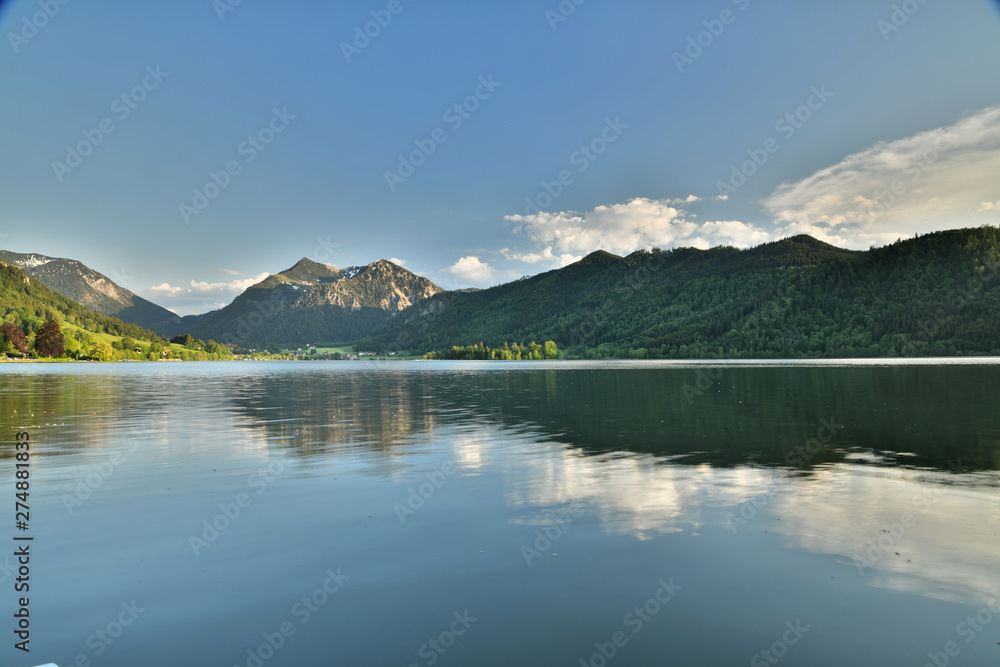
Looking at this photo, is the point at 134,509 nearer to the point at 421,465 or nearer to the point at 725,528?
the point at 421,465

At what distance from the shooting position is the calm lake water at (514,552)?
845 cm

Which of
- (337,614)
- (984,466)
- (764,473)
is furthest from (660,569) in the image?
(984,466)
